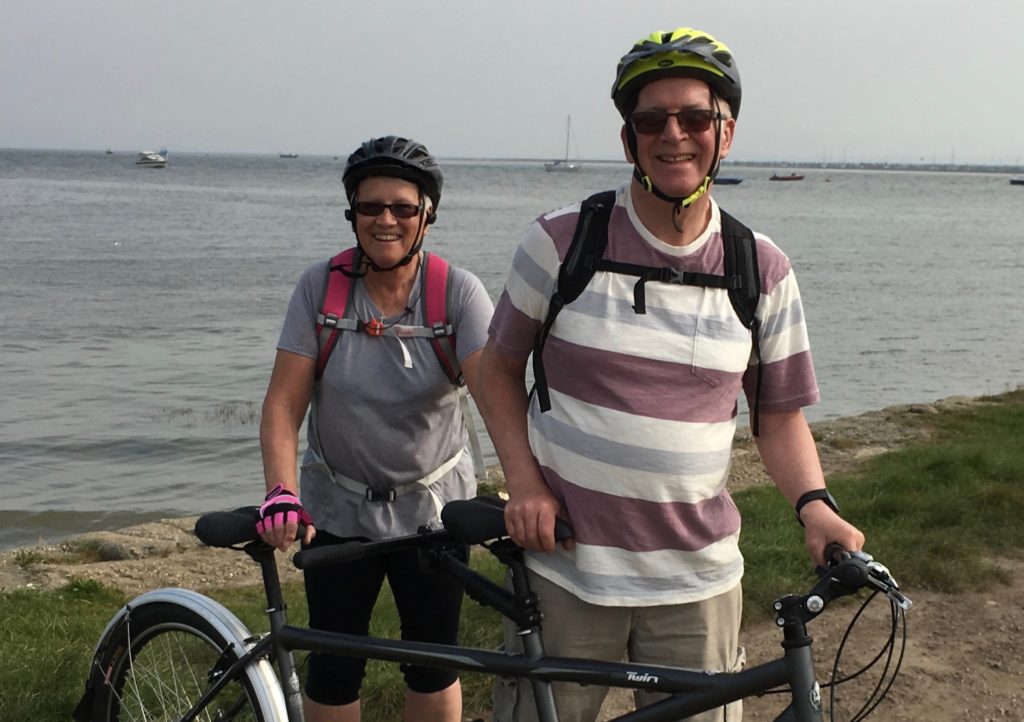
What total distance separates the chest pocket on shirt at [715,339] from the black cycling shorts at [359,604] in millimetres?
1224

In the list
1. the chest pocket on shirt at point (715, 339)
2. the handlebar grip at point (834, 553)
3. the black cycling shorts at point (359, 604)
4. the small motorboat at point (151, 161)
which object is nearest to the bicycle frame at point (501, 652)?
the handlebar grip at point (834, 553)

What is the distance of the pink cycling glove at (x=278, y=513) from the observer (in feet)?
9.07

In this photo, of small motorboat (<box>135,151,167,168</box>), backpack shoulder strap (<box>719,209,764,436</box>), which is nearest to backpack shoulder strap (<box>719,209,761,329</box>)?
backpack shoulder strap (<box>719,209,764,436</box>)

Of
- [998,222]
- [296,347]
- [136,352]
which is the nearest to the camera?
[296,347]

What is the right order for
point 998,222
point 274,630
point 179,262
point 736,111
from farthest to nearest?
point 998,222 → point 179,262 → point 274,630 → point 736,111

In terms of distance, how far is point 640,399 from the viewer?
2.40 meters

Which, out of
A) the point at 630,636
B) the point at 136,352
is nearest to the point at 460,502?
the point at 630,636

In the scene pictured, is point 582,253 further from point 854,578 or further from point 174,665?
point 174,665

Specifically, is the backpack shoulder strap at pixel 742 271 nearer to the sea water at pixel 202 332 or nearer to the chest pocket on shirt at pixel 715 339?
the chest pocket on shirt at pixel 715 339

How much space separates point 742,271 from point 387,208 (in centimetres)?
118

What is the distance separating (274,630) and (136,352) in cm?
1582

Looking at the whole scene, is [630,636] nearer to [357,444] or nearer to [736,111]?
[357,444]

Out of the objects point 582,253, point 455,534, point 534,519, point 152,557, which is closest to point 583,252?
point 582,253

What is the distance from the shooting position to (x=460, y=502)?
261cm
